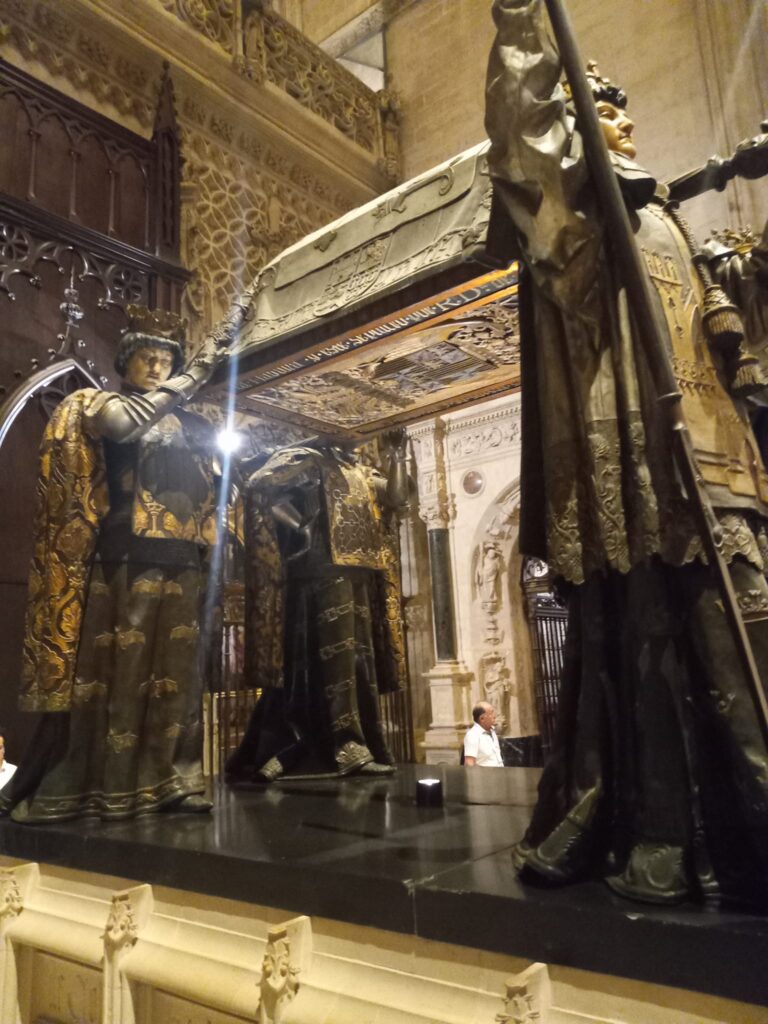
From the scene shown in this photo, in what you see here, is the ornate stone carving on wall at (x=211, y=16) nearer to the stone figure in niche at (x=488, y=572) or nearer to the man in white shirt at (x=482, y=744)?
the stone figure in niche at (x=488, y=572)

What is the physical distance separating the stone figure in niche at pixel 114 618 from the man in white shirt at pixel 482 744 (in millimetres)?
3125

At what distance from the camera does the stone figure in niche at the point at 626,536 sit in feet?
4.98

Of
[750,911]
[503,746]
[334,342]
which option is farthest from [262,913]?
[503,746]

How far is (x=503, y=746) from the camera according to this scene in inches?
313

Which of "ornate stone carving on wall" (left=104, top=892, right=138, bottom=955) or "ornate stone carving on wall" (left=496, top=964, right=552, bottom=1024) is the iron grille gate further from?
"ornate stone carving on wall" (left=496, top=964, right=552, bottom=1024)

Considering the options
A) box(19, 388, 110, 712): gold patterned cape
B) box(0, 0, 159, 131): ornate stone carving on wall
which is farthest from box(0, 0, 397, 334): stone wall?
box(19, 388, 110, 712): gold patterned cape

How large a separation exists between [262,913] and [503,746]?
21.1 feet

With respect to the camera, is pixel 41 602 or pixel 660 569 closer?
pixel 660 569

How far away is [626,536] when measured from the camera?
5.31 feet

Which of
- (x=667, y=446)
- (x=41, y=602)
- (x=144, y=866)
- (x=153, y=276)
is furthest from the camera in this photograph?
(x=153, y=276)

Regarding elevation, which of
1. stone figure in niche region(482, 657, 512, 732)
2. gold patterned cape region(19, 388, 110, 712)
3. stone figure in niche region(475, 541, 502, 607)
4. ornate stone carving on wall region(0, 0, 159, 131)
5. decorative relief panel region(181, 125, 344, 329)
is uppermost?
ornate stone carving on wall region(0, 0, 159, 131)

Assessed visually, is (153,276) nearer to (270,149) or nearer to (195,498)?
(270,149)

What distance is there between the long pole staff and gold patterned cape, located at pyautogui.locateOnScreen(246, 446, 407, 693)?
6.56 ft

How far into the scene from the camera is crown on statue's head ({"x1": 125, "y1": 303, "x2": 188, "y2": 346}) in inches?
119
